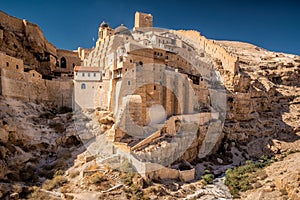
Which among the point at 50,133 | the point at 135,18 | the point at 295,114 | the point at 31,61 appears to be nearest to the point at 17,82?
the point at 50,133

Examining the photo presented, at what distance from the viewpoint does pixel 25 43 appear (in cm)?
2480

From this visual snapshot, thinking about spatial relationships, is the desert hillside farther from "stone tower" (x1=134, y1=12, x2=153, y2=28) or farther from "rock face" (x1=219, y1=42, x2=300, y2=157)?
"stone tower" (x1=134, y1=12, x2=153, y2=28)

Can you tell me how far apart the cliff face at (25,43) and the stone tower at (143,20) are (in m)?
17.8

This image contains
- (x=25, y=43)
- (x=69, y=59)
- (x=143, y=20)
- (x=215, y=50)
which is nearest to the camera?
(x=25, y=43)

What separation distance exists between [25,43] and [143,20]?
72.3 feet

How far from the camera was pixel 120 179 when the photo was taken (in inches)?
599

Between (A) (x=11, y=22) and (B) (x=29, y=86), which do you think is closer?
(B) (x=29, y=86)

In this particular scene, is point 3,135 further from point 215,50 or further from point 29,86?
point 215,50

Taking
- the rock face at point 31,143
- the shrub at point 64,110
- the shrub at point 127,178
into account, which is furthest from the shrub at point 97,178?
the shrub at point 64,110

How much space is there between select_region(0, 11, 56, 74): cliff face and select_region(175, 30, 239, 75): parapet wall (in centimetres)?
2361

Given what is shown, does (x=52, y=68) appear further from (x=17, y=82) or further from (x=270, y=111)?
(x=270, y=111)

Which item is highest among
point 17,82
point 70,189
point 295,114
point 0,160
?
point 17,82

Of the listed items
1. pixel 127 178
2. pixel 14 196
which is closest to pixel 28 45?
pixel 14 196

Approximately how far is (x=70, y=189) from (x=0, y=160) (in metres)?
4.87
